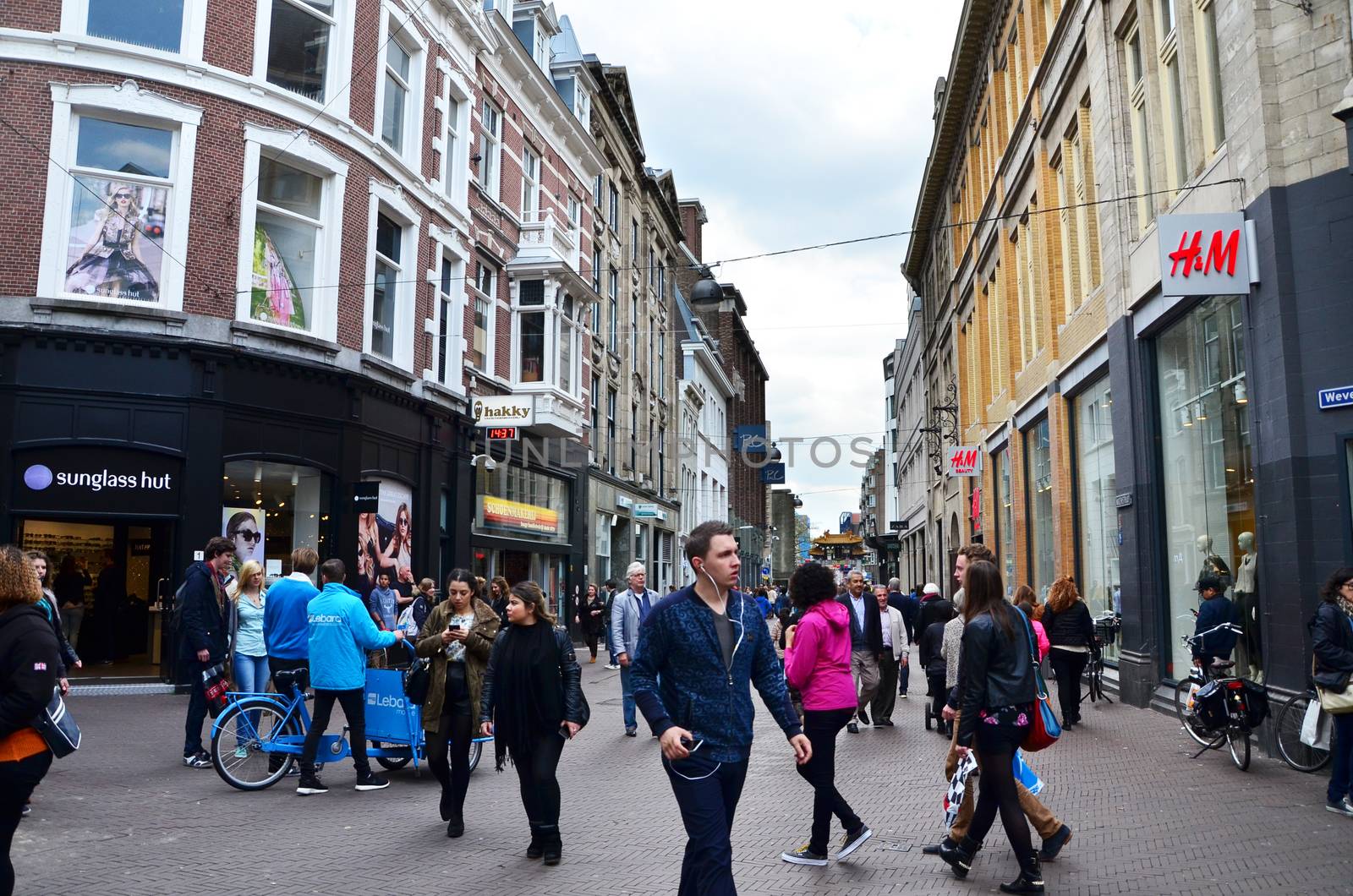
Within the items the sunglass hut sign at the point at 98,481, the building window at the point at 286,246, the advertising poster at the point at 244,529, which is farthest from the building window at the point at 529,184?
the sunglass hut sign at the point at 98,481

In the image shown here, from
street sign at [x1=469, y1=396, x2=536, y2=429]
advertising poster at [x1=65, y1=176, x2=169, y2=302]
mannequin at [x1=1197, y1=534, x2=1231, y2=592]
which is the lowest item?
mannequin at [x1=1197, y1=534, x2=1231, y2=592]

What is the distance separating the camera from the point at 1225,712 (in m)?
9.57

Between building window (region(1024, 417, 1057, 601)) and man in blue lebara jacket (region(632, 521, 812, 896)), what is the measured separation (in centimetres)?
1659

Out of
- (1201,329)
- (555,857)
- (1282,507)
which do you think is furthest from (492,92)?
(555,857)

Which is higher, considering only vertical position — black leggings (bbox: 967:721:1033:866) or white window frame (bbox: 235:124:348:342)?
white window frame (bbox: 235:124:348:342)

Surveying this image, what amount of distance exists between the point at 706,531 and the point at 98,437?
13172mm

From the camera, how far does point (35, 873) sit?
20.5 ft

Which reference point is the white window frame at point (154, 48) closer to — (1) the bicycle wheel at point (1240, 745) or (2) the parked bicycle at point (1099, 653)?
(2) the parked bicycle at point (1099, 653)

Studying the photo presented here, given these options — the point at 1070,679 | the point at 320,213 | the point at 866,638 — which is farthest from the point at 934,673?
the point at 320,213

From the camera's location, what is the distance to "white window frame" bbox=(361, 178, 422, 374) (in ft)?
63.9

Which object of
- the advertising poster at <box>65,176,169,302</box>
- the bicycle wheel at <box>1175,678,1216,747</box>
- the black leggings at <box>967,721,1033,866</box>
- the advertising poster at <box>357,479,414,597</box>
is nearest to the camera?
the black leggings at <box>967,721,1033,866</box>

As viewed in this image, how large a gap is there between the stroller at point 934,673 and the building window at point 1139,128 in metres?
6.21

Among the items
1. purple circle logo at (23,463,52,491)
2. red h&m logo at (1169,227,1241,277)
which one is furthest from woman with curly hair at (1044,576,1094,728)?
purple circle logo at (23,463,52,491)

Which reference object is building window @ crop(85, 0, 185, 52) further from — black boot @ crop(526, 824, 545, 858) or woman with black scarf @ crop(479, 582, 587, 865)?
black boot @ crop(526, 824, 545, 858)
